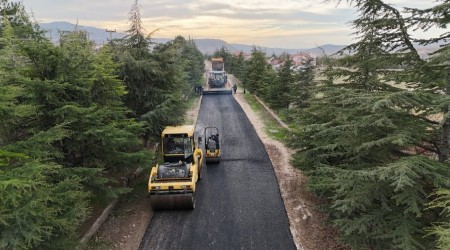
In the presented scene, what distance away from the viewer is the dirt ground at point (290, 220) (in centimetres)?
1210

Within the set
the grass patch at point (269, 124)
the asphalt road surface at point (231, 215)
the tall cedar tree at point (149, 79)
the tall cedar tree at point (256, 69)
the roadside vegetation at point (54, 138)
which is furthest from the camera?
the tall cedar tree at point (256, 69)

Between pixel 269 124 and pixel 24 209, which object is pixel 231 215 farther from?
pixel 269 124

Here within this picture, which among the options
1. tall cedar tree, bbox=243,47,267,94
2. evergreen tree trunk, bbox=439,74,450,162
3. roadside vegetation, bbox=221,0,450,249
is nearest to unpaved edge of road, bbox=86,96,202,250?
roadside vegetation, bbox=221,0,450,249

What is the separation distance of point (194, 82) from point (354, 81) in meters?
44.2

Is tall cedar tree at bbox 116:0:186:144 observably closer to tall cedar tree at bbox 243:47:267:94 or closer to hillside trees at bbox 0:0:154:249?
hillside trees at bbox 0:0:154:249

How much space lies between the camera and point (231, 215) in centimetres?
1397

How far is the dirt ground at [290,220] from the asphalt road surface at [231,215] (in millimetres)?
371

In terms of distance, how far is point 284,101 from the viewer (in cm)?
3406

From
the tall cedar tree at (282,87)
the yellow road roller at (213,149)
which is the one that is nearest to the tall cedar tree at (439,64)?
the yellow road roller at (213,149)

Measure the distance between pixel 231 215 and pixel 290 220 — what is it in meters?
2.41

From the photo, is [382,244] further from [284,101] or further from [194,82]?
[194,82]

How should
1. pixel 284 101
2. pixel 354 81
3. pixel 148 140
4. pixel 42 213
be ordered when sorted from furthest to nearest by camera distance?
pixel 284 101, pixel 148 140, pixel 354 81, pixel 42 213

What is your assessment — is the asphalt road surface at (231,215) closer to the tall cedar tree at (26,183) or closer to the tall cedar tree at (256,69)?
the tall cedar tree at (26,183)

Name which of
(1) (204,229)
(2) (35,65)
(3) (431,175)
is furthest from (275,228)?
(2) (35,65)
